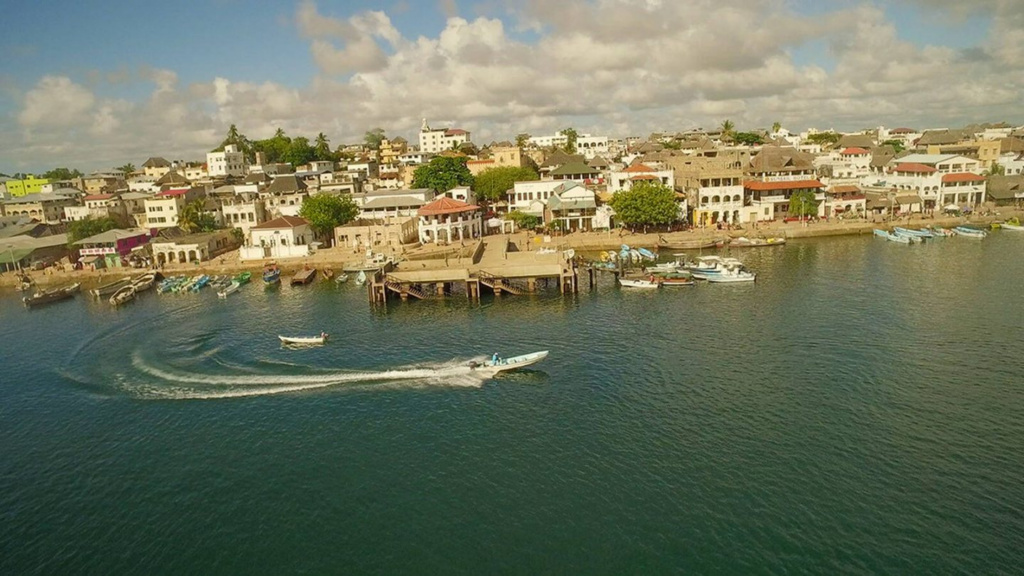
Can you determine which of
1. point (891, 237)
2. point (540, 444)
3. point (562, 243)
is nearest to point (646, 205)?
Answer: point (562, 243)

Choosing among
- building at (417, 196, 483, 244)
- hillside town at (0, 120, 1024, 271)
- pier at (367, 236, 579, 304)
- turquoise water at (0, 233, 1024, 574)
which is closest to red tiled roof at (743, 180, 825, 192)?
hillside town at (0, 120, 1024, 271)

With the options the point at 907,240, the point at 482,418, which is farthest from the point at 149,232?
the point at 907,240

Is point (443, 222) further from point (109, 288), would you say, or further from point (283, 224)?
point (109, 288)

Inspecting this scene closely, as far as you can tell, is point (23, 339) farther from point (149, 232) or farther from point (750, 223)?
point (750, 223)

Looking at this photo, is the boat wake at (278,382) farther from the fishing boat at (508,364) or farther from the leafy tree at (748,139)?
the leafy tree at (748,139)

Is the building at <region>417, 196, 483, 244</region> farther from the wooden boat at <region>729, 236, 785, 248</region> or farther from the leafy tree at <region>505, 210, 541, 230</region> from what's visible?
the wooden boat at <region>729, 236, 785, 248</region>
